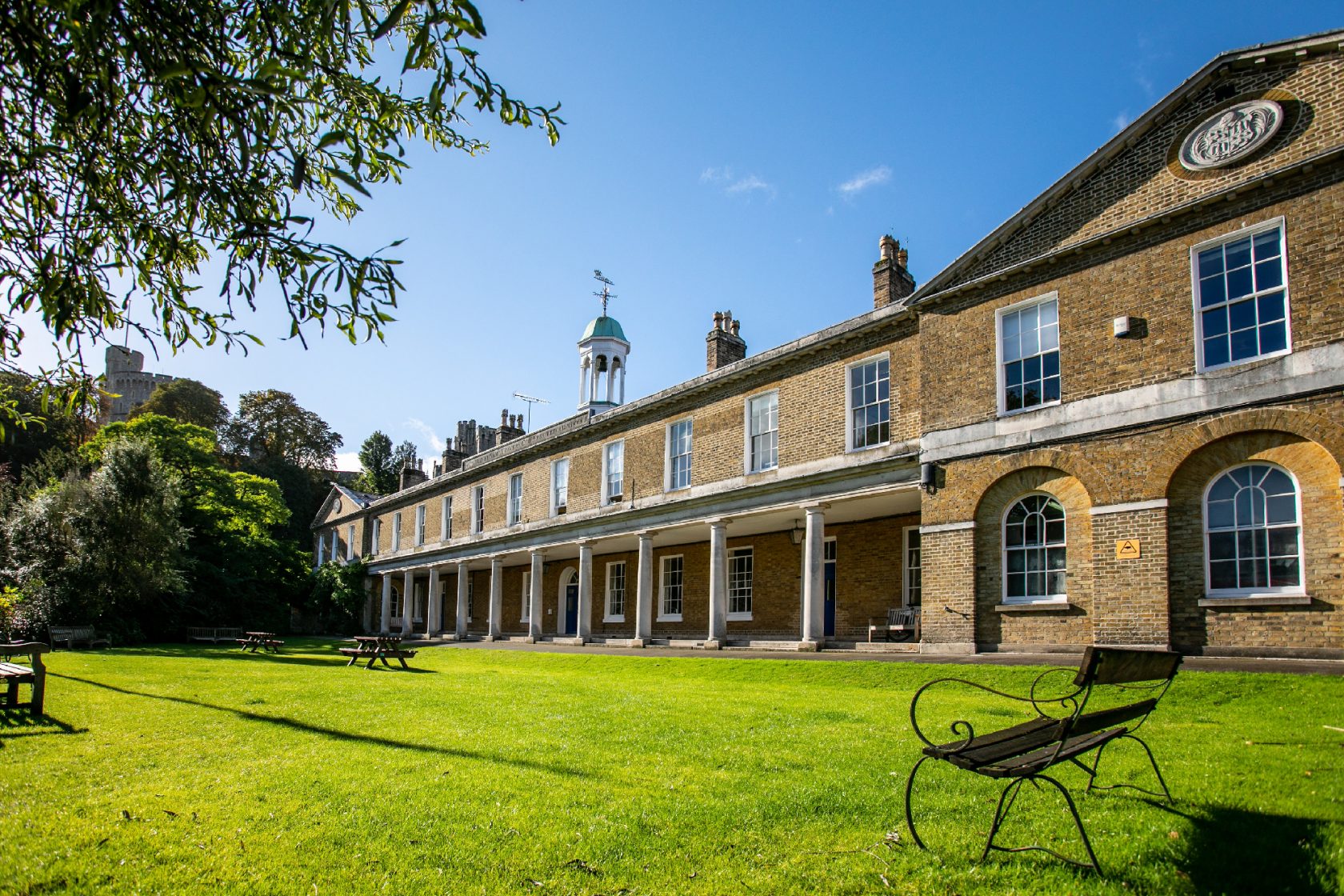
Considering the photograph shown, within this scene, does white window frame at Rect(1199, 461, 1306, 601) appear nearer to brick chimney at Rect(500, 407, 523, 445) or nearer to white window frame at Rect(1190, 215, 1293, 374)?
white window frame at Rect(1190, 215, 1293, 374)

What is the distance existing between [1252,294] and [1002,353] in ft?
12.6

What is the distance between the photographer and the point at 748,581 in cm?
2336

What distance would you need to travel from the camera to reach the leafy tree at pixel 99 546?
2895 centimetres

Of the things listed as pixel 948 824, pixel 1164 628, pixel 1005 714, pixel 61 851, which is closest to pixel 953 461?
pixel 1164 628

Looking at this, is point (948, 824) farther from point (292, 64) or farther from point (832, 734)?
point (292, 64)

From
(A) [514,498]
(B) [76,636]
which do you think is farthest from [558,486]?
(B) [76,636]

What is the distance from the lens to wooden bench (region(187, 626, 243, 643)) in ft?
110

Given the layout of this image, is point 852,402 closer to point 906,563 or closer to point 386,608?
point 906,563

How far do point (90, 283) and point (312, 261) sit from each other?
61.6 inches

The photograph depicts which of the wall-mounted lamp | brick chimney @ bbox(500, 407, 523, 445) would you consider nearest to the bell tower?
brick chimney @ bbox(500, 407, 523, 445)

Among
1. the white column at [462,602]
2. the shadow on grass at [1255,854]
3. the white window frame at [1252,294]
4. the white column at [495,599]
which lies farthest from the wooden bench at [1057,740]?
the white column at [462,602]

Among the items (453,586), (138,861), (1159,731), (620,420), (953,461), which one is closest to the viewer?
(138,861)

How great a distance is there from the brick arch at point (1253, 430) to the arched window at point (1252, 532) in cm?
49

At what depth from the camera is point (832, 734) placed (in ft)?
25.5
